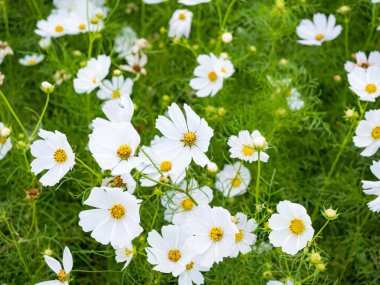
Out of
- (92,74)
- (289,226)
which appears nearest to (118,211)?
(289,226)

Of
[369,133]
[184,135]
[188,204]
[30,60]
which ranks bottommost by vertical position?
[30,60]

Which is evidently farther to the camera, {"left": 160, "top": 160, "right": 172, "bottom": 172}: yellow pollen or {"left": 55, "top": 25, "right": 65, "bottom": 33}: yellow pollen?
{"left": 55, "top": 25, "right": 65, "bottom": 33}: yellow pollen

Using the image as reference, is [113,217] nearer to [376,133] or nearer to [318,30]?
[376,133]

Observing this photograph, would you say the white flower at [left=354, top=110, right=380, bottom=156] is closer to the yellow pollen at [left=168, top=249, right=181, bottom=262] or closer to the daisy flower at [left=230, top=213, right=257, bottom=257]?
the daisy flower at [left=230, top=213, right=257, bottom=257]

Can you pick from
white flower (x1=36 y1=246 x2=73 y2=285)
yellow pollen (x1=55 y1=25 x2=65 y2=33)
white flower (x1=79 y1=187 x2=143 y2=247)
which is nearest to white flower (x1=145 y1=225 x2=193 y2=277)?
white flower (x1=79 y1=187 x2=143 y2=247)

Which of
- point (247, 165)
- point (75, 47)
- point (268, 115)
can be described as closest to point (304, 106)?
point (268, 115)

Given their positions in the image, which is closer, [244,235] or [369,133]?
[244,235]

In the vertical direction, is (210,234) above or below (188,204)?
above

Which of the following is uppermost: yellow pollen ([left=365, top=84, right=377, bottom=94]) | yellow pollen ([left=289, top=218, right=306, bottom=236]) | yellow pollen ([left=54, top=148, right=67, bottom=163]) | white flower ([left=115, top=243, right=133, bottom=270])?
yellow pollen ([left=54, top=148, right=67, bottom=163])
